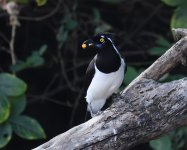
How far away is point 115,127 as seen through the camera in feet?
10.6

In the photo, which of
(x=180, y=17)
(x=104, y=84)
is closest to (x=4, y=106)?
(x=104, y=84)

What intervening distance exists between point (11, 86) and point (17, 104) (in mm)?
226

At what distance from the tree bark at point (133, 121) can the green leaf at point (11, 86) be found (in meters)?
0.96

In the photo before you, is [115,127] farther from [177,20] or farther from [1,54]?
[1,54]

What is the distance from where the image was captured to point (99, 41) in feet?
Answer: 12.1

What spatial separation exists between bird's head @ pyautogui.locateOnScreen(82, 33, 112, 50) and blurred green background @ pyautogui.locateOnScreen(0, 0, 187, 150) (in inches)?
43.1

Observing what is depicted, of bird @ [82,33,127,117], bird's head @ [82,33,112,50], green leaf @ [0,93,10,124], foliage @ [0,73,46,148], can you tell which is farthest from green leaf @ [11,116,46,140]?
bird's head @ [82,33,112,50]

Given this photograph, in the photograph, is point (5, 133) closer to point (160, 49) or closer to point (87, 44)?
point (87, 44)

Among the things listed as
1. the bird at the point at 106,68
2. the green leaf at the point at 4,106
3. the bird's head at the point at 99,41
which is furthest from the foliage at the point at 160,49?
the green leaf at the point at 4,106

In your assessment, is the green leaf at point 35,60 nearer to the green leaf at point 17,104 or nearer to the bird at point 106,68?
the green leaf at point 17,104

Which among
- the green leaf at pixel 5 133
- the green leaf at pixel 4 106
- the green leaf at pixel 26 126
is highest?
the green leaf at pixel 4 106

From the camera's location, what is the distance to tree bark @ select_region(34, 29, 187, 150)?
3.20m

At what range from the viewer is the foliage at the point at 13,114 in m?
4.15

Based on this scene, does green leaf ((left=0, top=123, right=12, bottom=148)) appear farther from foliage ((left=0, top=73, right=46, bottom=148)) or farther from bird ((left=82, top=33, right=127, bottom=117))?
bird ((left=82, top=33, right=127, bottom=117))
